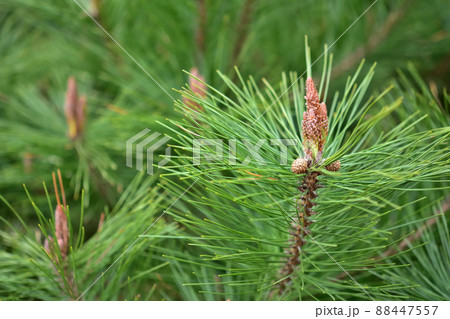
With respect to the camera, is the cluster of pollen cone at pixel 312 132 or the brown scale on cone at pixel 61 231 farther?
the brown scale on cone at pixel 61 231

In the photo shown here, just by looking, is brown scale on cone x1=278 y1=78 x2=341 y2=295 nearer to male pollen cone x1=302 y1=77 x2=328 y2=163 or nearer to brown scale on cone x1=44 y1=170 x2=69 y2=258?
male pollen cone x1=302 y1=77 x2=328 y2=163

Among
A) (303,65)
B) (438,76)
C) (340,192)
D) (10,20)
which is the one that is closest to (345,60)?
(303,65)

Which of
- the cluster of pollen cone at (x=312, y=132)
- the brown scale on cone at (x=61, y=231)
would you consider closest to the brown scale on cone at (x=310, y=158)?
the cluster of pollen cone at (x=312, y=132)

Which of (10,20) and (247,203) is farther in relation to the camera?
(10,20)

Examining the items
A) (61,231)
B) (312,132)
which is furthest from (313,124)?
(61,231)

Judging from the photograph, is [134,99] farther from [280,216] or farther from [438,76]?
[438,76]

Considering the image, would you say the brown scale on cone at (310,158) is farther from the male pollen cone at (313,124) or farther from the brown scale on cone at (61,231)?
the brown scale on cone at (61,231)

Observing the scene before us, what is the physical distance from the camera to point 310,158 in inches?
15.3

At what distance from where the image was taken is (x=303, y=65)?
0.80 meters

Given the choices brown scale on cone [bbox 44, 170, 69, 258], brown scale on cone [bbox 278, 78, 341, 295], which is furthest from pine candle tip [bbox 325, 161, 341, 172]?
brown scale on cone [bbox 44, 170, 69, 258]

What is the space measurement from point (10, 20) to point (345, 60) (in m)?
0.70

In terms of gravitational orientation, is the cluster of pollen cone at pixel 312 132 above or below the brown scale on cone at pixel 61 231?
above

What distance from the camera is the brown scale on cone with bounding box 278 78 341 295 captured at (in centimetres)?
37

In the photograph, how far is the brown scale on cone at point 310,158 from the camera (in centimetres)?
37
